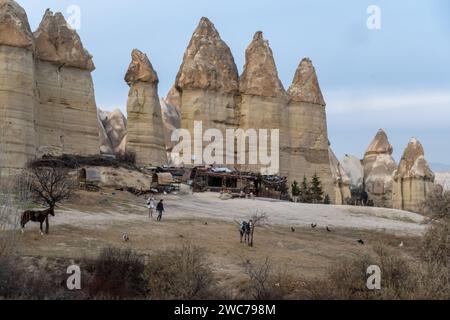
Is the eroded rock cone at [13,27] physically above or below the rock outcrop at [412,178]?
above

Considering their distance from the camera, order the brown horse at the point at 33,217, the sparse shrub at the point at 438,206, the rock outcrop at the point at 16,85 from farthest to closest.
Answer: the rock outcrop at the point at 16,85 < the sparse shrub at the point at 438,206 < the brown horse at the point at 33,217

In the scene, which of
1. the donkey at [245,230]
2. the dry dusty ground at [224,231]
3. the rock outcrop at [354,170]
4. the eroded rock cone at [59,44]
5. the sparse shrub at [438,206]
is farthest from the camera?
the rock outcrop at [354,170]

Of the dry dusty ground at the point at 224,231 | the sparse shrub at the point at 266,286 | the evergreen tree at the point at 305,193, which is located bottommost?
the sparse shrub at the point at 266,286

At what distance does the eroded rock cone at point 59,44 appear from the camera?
51.1m

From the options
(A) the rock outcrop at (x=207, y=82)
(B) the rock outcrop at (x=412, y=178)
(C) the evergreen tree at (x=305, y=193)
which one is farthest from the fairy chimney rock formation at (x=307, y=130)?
(B) the rock outcrop at (x=412, y=178)

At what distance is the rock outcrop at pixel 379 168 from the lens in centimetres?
8625

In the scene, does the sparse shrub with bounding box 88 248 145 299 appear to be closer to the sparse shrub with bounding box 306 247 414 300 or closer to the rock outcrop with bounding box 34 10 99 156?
the sparse shrub with bounding box 306 247 414 300

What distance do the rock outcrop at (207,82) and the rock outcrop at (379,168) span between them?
2866 cm

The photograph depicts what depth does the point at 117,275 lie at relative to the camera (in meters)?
20.7

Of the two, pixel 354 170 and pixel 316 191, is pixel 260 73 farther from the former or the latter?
pixel 354 170

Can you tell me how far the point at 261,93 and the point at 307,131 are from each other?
17.4ft

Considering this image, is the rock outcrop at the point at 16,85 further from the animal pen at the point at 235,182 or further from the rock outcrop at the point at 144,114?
the rock outcrop at the point at 144,114

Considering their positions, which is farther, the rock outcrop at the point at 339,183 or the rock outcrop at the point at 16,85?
the rock outcrop at the point at 339,183
